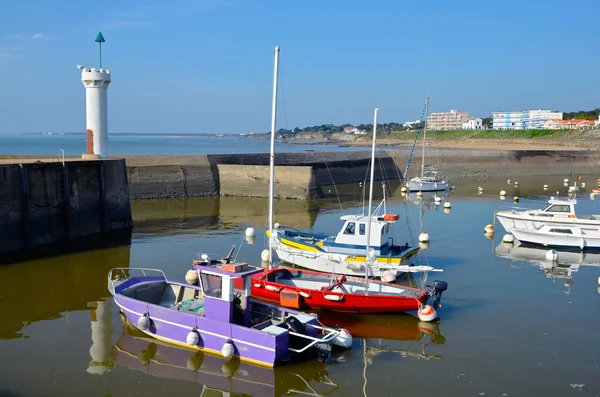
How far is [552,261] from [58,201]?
18218 millimetres

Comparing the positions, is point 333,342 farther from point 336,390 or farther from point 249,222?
point 249,222

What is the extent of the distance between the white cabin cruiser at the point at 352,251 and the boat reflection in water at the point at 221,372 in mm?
6107

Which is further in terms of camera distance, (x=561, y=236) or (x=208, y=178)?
(x=208, y=178)

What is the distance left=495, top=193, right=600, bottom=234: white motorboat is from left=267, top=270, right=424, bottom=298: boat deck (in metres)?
11.2

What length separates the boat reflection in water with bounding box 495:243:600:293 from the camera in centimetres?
1909

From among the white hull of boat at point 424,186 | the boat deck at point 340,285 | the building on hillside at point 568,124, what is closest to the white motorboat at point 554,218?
the boat deck at point 340,285

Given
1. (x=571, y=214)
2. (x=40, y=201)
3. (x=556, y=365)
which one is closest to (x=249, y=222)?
(x=40, y=201)

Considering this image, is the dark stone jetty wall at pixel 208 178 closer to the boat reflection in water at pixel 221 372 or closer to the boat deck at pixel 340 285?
the boat deck at pixel 340 285

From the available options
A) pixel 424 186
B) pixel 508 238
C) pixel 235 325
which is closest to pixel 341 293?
pixel 235 325

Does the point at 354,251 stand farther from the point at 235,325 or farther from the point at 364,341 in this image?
the point at 235,325

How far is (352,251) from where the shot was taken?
17469 mm

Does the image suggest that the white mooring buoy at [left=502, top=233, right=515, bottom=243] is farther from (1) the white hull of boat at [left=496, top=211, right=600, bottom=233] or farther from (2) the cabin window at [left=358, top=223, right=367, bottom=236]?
(2) the cabin window at [left=358, top=223, right=367, bottom=236]

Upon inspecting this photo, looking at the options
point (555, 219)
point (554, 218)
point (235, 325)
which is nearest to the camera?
point (235, 325)

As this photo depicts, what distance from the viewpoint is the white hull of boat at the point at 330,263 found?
16.6 m
